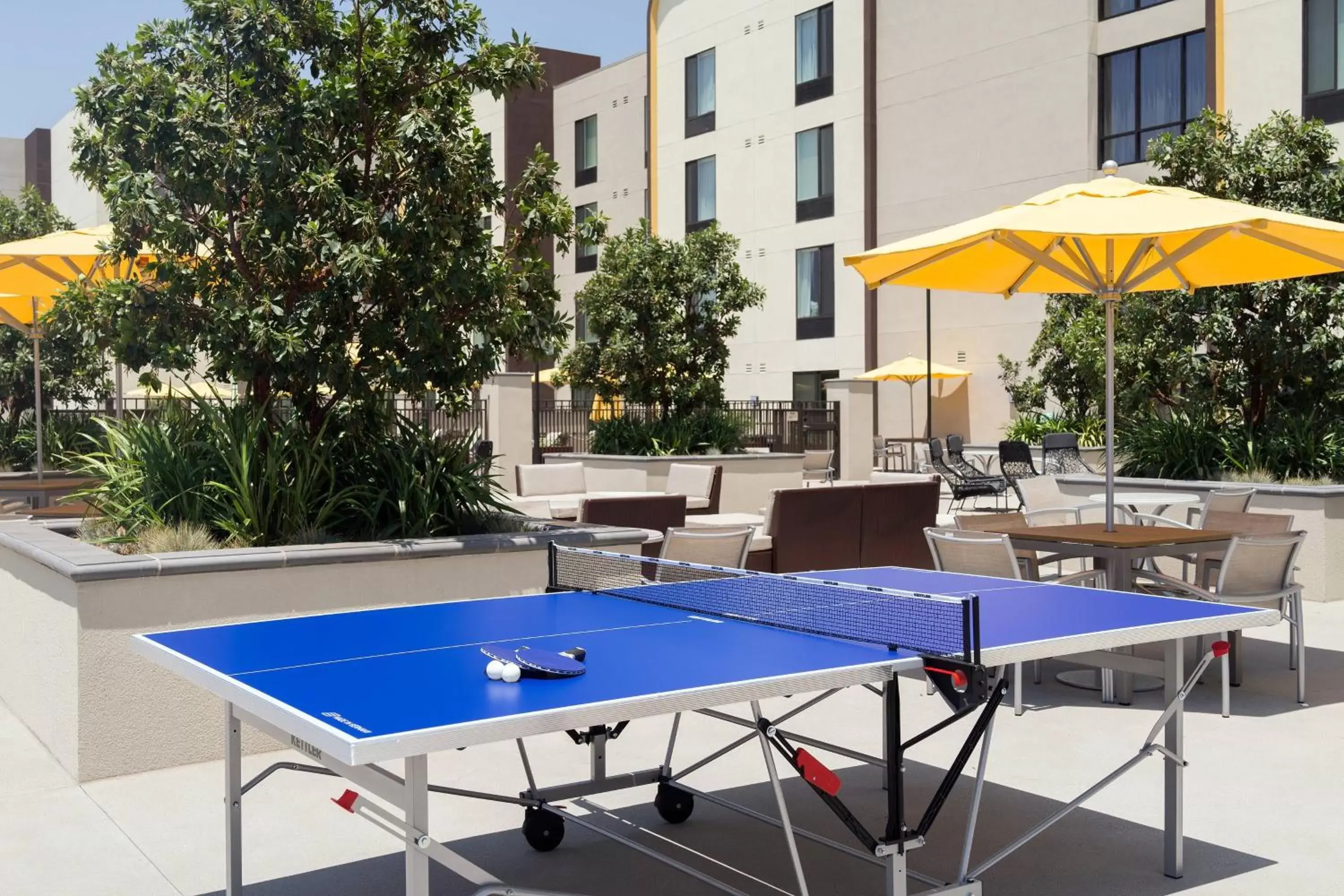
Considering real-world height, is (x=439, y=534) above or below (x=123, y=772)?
above

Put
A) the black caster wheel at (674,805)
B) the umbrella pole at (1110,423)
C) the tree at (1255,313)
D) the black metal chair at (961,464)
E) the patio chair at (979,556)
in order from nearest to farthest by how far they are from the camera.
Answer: the black caster wheel at (674,805)
the patio chair at (979,556)
the umbrella pole at (1110,423)
the tree at (1255,313)
the black metal chair at (961,464)

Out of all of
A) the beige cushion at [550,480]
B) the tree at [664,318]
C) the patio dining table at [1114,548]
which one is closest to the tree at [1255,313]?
the patio dining table at [1114,548]

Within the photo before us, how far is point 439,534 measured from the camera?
8711mm

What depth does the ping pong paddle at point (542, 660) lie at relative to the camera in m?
3.77

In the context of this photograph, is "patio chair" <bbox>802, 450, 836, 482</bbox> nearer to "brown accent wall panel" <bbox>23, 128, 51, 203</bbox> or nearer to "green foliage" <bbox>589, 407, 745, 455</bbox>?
"green foliage" <bbox>589, 407, 745, 455</bbox>

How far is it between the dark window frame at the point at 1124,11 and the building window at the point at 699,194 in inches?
532

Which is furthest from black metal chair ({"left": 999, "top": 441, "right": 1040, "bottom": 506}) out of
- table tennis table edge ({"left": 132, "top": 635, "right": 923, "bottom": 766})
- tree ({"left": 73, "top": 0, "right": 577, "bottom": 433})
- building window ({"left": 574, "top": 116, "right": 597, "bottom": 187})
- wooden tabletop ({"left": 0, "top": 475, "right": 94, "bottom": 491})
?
building window ({"left": 574, "top": 116, "right": 597, "bottom": 187})

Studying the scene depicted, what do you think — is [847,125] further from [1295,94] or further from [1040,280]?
[1040,280]

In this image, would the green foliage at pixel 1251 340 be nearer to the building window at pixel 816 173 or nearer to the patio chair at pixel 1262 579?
the patio chair at pixel 1262 579

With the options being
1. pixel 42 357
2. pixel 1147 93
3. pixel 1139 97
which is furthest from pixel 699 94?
pixel 42 357

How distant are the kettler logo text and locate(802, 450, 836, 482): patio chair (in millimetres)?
20909

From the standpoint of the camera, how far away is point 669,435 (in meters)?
23.0

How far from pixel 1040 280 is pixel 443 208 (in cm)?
574

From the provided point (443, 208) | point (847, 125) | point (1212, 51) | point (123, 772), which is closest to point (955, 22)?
point (847, 125)
